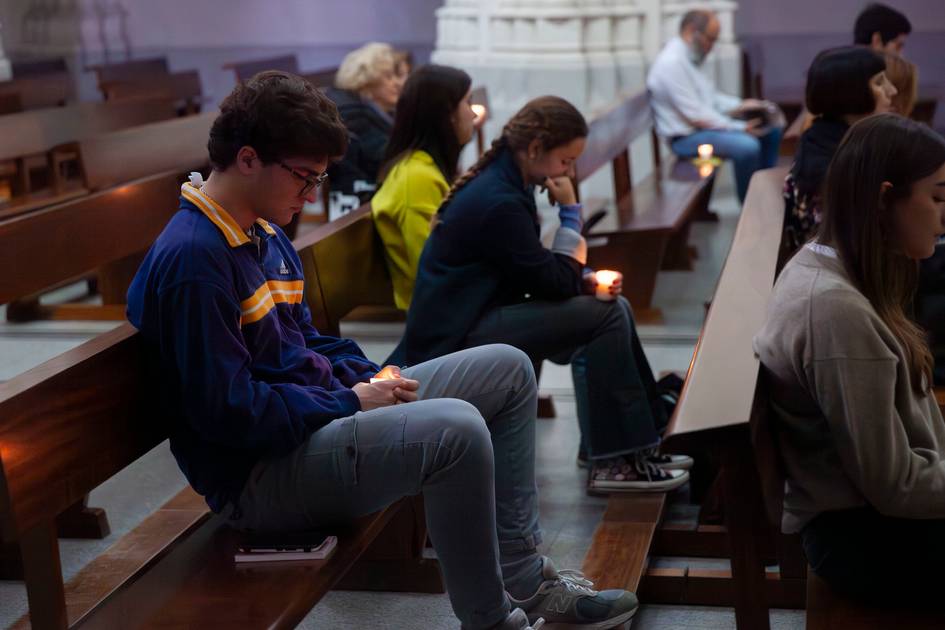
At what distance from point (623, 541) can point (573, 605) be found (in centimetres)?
52

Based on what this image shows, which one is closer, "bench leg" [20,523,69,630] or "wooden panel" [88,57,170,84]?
"bench leg" [20,523,69,630]

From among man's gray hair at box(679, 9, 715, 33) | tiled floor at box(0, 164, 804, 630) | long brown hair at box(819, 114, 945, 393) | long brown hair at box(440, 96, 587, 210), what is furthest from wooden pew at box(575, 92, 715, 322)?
long brown hair at box(819, 114, 945, 393)

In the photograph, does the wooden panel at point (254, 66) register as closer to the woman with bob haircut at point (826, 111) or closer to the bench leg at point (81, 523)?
the woman with bob haircut at point (826, 111)

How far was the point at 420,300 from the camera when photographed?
3365mm

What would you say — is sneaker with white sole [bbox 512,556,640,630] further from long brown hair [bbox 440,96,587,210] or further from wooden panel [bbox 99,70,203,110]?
wooden panel [bbox 99,70,203,110]

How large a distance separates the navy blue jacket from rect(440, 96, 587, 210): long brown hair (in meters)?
0.02

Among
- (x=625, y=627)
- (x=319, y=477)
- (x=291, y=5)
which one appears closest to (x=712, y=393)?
(x=319, y=477)

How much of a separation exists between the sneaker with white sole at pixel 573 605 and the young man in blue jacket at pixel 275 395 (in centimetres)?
22

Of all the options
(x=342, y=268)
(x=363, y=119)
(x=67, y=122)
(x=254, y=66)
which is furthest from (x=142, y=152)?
(x=254, y=66)

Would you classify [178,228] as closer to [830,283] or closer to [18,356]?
[830,283]

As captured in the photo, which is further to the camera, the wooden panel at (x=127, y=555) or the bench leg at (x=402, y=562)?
the bench leg at (x=402, y=562)

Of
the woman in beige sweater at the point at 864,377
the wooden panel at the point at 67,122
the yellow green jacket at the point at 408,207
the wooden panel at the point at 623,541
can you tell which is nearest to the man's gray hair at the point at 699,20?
the wooden panel at the point at 67,122

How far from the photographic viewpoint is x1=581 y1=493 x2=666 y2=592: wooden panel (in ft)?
9.43

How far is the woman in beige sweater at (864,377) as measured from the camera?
2.01 metres
